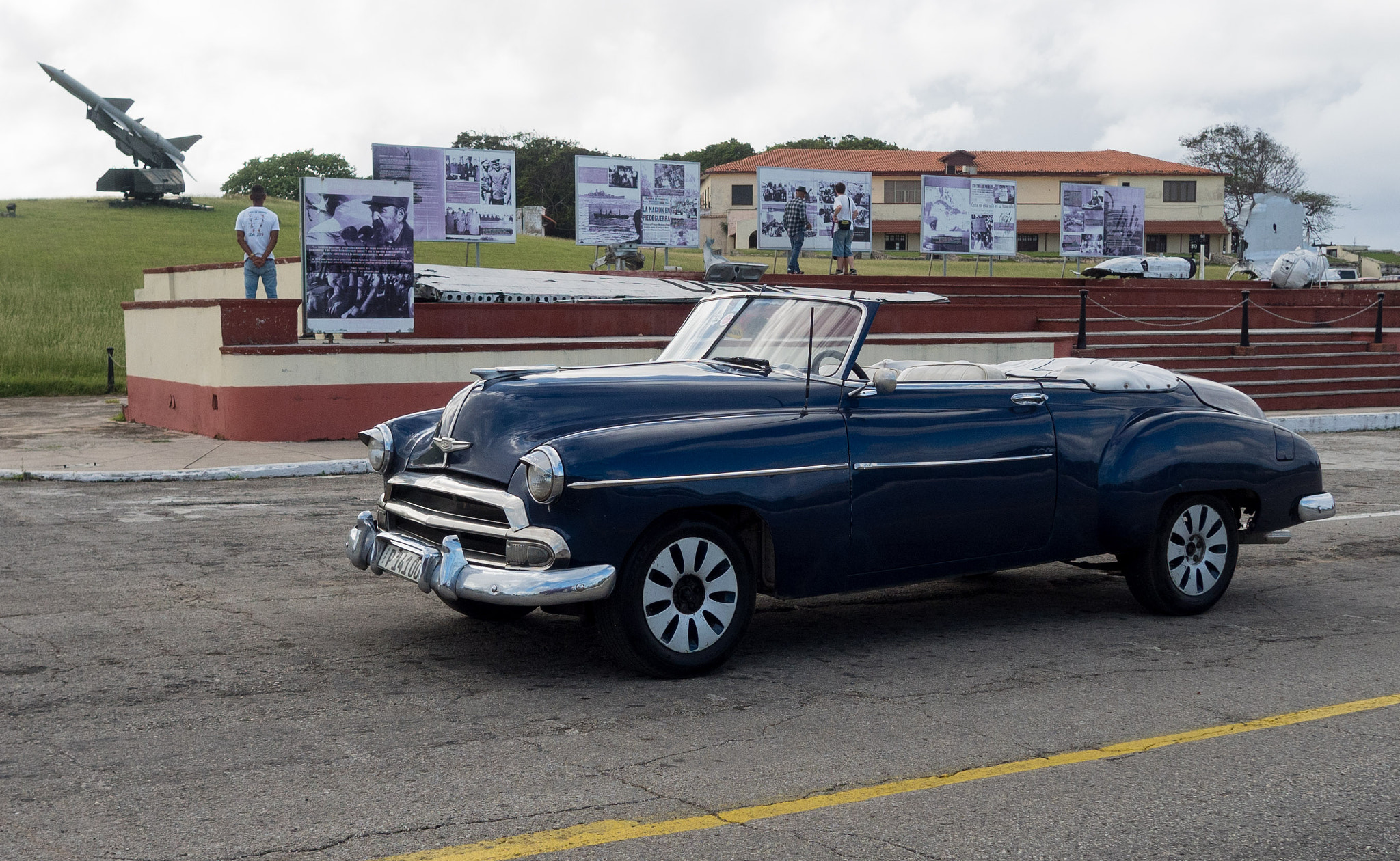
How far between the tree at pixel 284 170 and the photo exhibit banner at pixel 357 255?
85.9m

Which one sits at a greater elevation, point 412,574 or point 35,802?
point 412,574

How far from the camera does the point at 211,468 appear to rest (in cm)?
1182

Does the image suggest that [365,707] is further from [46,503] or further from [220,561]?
[46,503]

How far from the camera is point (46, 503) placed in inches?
396

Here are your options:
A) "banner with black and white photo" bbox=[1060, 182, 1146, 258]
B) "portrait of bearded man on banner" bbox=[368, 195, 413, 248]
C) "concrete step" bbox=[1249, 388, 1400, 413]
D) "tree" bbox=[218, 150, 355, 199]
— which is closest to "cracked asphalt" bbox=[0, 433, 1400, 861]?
"portrait of bearded man on banner" bbox=[368, 195, 413, 248]

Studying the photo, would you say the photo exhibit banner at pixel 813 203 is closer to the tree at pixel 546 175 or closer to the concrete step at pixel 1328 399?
the concrete step at pixel 1328 399

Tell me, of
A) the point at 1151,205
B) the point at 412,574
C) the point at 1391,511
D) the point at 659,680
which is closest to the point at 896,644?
the point at 659,680

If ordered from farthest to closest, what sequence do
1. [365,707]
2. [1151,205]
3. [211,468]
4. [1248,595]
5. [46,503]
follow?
[1151,205], [211,468], [46,503], [1248,595], [365,707]

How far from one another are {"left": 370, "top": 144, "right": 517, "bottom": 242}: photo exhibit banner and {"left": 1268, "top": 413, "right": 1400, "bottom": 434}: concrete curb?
13210 millimetres

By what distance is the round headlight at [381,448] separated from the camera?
19.6ft

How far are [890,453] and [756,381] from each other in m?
0.68

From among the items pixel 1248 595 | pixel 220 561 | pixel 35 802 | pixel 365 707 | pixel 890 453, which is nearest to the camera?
pixel 35 802

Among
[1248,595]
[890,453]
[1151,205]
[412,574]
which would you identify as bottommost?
[1248,595]

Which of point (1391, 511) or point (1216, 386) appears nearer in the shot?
point (1216, 386)
